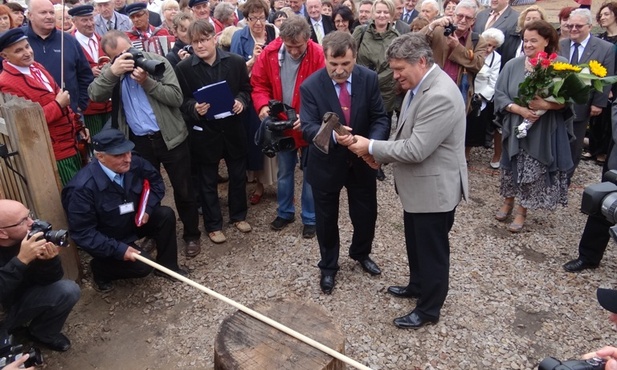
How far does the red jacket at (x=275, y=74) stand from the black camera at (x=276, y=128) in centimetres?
32

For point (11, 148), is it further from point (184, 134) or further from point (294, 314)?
point (294, 314)

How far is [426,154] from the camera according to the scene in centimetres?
326

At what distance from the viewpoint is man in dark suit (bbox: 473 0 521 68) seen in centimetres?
682

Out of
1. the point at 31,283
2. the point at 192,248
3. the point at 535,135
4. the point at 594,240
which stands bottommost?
the point at 192,248

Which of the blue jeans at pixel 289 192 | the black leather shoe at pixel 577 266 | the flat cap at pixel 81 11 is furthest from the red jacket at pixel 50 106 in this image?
the black leather shoe at pixel 577 266

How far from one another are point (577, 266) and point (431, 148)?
2417 millimetres

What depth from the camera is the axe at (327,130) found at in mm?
3488

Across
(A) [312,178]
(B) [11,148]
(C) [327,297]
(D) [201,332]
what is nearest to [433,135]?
(A) [312,178]

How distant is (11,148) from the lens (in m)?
3.98

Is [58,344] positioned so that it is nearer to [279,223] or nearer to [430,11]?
[279,223]

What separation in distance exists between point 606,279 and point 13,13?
8.22 meters

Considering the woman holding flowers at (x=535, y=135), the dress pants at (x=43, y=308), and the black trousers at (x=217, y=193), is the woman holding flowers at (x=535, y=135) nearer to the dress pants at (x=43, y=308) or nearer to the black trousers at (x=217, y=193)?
the black trousers at (x=217, y=193)

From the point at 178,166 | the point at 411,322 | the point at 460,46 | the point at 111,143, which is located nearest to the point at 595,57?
the point at 460,46

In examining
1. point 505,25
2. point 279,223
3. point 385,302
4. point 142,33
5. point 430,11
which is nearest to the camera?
point 385,302
